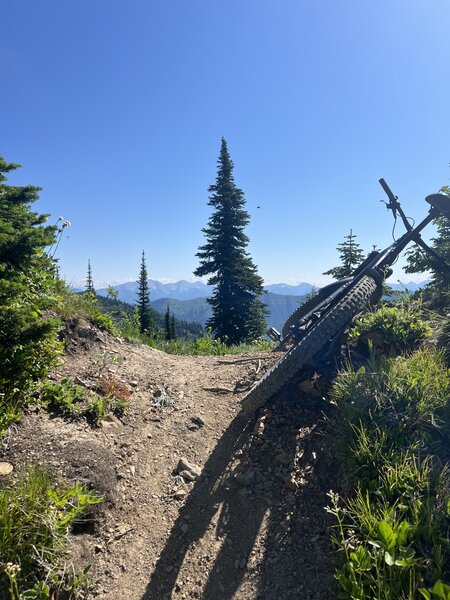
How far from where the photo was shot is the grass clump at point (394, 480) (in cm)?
223

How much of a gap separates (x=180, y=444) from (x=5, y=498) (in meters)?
2.23

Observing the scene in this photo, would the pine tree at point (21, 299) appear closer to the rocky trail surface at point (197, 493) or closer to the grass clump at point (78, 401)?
the grass clump at point (78, 401)

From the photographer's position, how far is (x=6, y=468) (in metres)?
3.14

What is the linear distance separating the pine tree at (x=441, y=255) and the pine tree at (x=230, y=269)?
49.5ft

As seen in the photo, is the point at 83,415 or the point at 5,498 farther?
the point at 83,415

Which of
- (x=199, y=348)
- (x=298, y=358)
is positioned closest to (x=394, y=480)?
(x=298, y=358)

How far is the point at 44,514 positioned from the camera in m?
2.66

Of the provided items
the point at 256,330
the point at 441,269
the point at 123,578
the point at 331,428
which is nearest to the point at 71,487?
the point at 123,578

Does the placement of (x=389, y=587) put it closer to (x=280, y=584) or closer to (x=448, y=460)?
(x=280, y=584)

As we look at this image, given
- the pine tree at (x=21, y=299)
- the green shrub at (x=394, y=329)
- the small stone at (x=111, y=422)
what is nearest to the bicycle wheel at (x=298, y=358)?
the green shrub at (x=394, y=329)

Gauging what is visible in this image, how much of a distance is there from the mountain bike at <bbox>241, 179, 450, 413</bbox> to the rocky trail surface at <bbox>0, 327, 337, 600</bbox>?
0.52 m

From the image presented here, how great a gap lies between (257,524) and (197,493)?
0.80 meters

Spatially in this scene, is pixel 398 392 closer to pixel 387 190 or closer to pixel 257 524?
pixel 257 524

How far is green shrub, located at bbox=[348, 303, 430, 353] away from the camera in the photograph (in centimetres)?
488
